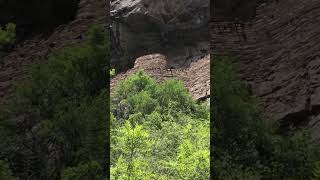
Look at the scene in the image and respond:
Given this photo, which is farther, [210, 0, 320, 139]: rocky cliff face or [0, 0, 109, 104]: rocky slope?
[0, 0, 109, 104]: rocky slope

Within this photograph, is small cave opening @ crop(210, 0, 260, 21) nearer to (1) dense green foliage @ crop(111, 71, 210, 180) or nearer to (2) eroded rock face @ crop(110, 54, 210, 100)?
(2) eroded rock face @ crop(110, 54, 210, 100)

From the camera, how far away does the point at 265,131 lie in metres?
12.0

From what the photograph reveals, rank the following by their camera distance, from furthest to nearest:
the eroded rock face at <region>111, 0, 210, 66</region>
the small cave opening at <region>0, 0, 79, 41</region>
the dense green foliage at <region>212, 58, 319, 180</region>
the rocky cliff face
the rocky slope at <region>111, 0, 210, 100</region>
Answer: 1. the eroded rock face at <region>111, 0, 210, 66</region>
2. the rocky slope at <region>111, 0, 210, 100</region>
3. the small cave opening at <region>0, 0, 79, 41</region>
4. the rocky cliff face
5. the dense green foliage at <region>212, 58, 319, 180</region>

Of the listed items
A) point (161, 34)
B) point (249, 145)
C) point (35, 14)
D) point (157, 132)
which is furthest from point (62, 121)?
point (161, 34)

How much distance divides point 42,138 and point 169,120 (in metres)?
6.44

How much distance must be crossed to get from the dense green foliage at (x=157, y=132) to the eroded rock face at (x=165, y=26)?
15.3 feet

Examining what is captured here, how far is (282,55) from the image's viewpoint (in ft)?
54.1

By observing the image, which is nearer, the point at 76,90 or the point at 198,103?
the point at 76,90

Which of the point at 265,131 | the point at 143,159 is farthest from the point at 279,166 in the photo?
the point at 143,159

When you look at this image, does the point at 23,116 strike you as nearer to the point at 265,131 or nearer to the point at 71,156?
the point at 71,156

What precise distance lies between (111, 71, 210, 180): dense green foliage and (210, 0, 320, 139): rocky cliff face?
2.31 meters

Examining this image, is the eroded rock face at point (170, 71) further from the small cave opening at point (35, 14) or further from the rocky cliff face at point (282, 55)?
the small cave opening at point (35, 14)

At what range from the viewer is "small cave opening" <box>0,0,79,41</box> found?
21.6 meters

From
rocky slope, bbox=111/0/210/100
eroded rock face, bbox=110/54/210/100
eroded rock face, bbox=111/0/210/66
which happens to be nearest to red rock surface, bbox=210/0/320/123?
eroded rock face, bbox=110/54/210/100
